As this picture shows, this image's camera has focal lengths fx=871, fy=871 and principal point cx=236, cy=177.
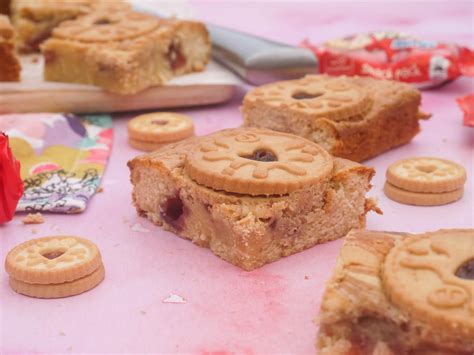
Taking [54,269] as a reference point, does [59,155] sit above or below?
below

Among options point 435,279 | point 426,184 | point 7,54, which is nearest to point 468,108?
point 426,184

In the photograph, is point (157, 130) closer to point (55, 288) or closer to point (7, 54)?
point (7, 54)

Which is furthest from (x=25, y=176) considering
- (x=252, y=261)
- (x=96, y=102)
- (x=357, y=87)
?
(x=357, y=87)

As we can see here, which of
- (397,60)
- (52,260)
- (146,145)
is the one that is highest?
(397,60)

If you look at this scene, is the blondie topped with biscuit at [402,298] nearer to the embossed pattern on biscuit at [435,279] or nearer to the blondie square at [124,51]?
the embossed pattern on biscuit at [435,279]

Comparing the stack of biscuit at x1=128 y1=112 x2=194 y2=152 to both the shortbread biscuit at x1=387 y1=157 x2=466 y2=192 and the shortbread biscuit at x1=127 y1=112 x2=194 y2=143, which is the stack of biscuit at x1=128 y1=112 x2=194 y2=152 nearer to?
the shortbread biscuit at x1=127 y1=112 x2=194 y2=143
